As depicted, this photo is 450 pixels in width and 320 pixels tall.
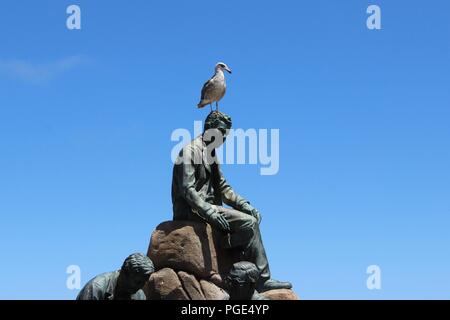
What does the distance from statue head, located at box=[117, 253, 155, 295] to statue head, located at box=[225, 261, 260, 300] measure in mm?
926

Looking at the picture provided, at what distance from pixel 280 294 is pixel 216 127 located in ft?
8.27

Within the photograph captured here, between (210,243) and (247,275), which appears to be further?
(210,243)

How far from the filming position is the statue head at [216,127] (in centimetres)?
1290

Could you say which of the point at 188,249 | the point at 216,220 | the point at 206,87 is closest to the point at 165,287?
the point at 188,249

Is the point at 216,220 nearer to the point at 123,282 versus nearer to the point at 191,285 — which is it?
the point at 191,285

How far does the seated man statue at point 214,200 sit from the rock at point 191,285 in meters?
0.70

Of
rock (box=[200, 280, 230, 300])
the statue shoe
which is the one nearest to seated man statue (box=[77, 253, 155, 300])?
rock (box=[200, 280, 230, 300])

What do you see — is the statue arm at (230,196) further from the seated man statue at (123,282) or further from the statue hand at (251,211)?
the seated man statue at (123,282)

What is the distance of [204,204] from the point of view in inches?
484

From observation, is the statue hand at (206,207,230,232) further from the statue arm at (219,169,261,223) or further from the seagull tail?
the seagull tail
